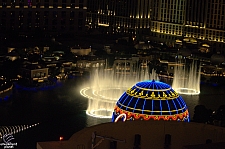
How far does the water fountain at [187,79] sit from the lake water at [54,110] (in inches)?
31.9

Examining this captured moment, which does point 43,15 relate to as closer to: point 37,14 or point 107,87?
point 37,14

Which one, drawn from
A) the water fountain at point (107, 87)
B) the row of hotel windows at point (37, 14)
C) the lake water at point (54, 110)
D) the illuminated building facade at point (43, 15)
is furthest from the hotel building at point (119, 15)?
the lake water at point (54, 110)

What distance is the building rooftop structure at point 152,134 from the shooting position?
1366cm

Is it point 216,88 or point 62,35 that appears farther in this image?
point 62,35

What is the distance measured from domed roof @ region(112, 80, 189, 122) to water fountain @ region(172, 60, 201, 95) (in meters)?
13.7

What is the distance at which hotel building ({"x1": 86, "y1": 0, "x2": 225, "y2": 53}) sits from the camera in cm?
5838

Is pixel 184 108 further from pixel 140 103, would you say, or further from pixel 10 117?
pixel 10 117

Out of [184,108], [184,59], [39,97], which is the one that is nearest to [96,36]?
[184,59]

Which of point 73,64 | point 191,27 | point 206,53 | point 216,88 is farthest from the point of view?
point 191,27

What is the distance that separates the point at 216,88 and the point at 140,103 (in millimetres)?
17579

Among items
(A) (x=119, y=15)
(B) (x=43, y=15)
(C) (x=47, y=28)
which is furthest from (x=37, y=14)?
(A) (x=119, y=15)

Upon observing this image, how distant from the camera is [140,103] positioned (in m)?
23.6

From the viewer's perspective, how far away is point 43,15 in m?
62.7

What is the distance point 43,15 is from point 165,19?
44.7 ft
